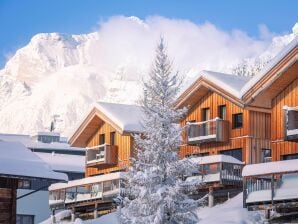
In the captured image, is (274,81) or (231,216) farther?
(274,81)

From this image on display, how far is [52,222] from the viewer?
47.2m

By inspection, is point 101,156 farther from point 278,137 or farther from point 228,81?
point 278,137

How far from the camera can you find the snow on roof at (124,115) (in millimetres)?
47594

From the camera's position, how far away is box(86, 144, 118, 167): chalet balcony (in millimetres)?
50312

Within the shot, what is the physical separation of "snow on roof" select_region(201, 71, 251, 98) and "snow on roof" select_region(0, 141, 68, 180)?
14.1 meters

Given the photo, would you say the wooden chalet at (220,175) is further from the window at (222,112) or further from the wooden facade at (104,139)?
the wooden facade at (104,139)

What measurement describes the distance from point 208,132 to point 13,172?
17704mm

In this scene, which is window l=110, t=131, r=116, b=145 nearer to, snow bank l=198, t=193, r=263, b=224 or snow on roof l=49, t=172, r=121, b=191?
snow on roof l=49, t=172, r=121, b=191

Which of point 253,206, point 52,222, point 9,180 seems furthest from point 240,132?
point 9,180

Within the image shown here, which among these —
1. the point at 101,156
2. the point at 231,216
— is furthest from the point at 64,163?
the point at 231,216

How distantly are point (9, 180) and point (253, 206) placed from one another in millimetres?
10207

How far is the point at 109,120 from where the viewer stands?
4978cm

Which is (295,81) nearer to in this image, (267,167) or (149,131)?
(267,167)

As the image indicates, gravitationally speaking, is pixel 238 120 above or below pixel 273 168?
above
